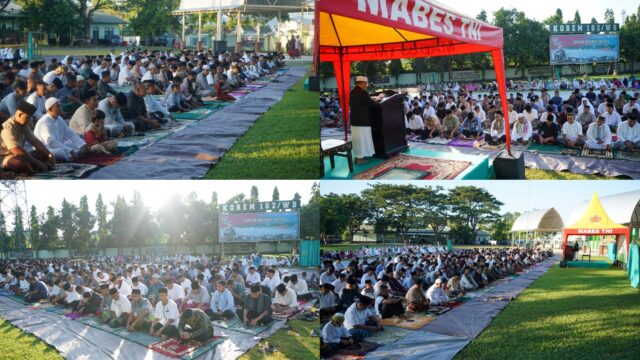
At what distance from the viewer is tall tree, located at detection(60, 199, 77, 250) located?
4082 millimetres

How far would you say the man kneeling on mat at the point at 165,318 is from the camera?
3980 millimetres

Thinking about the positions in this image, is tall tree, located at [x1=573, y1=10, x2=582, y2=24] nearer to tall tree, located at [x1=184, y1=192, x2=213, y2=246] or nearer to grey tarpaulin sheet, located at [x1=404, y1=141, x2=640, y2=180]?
grey tarpaulin sheet, located at [x1=404, y1=141, x2=640, y2=180]

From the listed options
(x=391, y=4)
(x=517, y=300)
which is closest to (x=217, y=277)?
(x=391, y=4)

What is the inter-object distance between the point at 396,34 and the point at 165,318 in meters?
3.64

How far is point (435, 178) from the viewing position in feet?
14.5

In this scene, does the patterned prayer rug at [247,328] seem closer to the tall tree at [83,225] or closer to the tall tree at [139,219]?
the tall tree at [139,219]

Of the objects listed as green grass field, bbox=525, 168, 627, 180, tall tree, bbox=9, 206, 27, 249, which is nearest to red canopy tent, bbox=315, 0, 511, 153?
green grass field, bbox=525, 168, 627, 180

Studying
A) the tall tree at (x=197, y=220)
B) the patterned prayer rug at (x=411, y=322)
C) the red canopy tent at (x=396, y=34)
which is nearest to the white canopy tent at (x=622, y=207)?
the red canopy tent at (x=396, y=34)

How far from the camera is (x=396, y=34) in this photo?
548 centimetres

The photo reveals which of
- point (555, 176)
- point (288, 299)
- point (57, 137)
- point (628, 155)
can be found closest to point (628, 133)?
point (628, 155)

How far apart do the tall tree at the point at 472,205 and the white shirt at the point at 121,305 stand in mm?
2834

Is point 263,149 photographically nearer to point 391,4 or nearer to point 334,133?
point 334,133

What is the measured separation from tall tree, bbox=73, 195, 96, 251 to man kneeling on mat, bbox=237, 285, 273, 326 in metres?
1.37

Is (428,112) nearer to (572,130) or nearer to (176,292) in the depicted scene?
(572,130)
